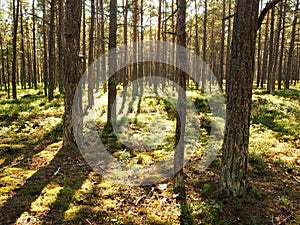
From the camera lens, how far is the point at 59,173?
6.80m

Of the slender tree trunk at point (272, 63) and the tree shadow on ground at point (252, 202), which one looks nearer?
the tree shadow on ground at point (252, 202)

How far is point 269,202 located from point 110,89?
7.72 metres

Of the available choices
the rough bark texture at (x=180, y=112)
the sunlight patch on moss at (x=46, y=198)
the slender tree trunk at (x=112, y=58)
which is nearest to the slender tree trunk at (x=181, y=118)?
the rough bark texture at (x=180, y=112)

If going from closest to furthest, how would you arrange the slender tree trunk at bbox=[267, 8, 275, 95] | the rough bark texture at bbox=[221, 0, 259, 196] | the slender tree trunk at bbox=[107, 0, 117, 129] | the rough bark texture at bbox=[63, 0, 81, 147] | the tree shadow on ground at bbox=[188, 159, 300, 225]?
the tree shadow on ground at bbox=[188, 159, 300, 225] < the rough bark texture at bbox=[221, 0, 259, 196] < the rough bark texture at bbox=[63, 0, 81, 147] < the slender tree trunk at bbox=[107, 0, 117, 129] < the slender tree trunk at bbox=[267, 8, 275, 95]

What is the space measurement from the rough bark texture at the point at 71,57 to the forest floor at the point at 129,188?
1.25m

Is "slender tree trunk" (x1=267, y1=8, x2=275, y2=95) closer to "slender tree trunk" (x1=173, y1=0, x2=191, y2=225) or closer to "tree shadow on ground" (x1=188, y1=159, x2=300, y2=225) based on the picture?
"tree shadow on ground" (x1=188, y1=159, x2=300, y2=225)

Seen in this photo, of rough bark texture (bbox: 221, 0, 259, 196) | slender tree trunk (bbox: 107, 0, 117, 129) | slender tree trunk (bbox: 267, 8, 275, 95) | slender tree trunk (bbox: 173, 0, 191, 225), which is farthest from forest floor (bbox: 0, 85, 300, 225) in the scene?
slender tree trunk (bbox: 267, 8, 275, 95)

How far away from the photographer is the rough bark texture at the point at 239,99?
16.8ft

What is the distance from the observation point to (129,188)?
6.11 meters

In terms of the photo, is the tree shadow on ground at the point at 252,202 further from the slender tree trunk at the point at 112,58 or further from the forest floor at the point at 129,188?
the slender tree trunk at the point at 112,58

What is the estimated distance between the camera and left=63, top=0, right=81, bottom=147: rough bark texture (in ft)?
26.6

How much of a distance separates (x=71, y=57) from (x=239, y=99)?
5898 millimetres

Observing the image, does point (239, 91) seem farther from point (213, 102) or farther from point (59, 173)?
point (213, 102)

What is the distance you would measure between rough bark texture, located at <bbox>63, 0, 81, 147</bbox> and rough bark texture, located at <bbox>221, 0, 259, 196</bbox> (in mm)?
5455
